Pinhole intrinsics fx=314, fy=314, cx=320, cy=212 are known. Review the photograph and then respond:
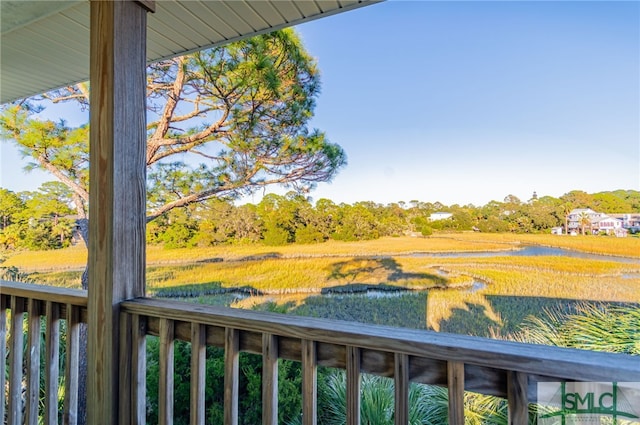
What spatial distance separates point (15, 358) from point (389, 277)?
4.40 meters

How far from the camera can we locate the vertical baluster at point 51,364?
110cm

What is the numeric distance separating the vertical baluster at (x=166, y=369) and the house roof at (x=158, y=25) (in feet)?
4.21

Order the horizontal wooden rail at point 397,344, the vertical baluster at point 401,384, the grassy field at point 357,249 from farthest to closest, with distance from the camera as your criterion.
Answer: the grassy field at point 357,249 < the vertical baluster at point 401,384 < the horizontal wooden rail at point 397,344

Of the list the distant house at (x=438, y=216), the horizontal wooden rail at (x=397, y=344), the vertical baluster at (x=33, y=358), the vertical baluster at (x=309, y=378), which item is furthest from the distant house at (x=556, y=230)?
the vertical baluster at (x=33, y=358)

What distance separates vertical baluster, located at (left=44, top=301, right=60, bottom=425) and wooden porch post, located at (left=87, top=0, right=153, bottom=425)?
0.79ft

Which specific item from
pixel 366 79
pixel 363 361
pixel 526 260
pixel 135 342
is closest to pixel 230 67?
pixel 366 79

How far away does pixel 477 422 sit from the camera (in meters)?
3.12

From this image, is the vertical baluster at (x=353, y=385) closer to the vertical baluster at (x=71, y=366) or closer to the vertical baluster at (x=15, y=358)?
the vertical baluster at (x=71, y=366)

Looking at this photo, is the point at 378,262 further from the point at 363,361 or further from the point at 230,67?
the point at 363,361

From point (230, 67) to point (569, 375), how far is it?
4.70 metres

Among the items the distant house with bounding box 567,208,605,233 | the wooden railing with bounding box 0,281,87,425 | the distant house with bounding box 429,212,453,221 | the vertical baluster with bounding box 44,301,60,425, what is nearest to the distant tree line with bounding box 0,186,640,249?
the distant house with bounding box 429,212,453,221

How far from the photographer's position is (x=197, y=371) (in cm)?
89

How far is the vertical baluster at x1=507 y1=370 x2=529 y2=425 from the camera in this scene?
59cm

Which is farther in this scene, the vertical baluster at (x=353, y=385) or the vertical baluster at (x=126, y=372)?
the vertical baluster at (x=126, y=372)
